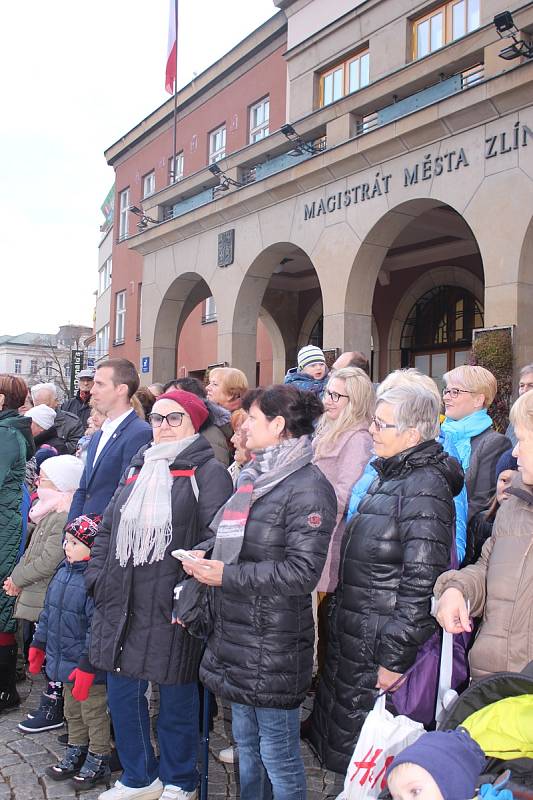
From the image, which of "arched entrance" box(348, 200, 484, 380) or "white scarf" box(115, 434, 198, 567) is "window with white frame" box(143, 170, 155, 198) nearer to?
"arched entrance" box(348, 200, 484, 380)

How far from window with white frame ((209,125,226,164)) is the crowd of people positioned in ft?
53.5

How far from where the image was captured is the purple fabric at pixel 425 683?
2688 millimetres

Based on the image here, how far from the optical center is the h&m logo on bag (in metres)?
2.29

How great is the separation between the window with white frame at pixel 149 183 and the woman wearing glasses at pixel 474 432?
772 inches

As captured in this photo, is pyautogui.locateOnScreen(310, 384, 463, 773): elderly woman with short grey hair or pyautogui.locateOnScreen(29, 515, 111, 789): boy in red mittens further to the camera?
pyautogui.locateOnScreen(29, 515, 111, 789): boy in red mittens

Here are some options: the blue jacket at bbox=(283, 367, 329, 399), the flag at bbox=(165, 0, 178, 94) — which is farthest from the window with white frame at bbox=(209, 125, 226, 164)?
the blue jacket at bbox=(283, 367, 329, 399)

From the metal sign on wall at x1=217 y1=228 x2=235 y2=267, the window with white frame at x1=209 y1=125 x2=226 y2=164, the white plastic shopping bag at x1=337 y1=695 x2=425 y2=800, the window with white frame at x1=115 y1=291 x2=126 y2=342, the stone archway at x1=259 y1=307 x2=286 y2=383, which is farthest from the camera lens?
the window with white frame at x1=115 y1=291 x2=126 y2=342

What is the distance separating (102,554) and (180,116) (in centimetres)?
1934

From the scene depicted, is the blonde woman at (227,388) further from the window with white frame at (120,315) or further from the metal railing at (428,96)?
the window with white frame at (120,315)

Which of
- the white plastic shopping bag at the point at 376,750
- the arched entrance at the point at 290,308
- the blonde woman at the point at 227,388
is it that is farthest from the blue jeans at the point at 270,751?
the arched entrance at the point at 290,308

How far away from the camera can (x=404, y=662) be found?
2758 millimetres

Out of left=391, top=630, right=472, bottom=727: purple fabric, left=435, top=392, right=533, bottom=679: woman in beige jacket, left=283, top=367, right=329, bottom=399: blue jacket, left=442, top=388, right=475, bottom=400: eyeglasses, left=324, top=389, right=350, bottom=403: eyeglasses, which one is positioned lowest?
left=391, top=630, right=472, bottom=727: purple fabric

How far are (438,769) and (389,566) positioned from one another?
1.21 metres

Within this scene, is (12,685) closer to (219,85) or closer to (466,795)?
(466,795)
